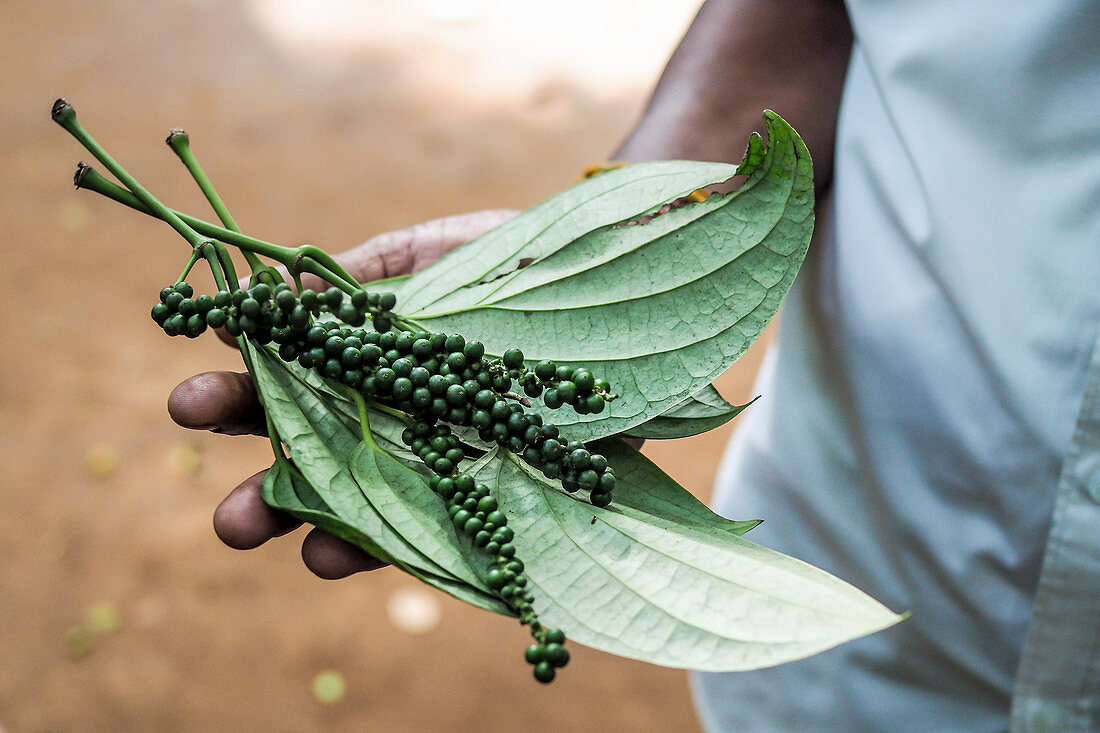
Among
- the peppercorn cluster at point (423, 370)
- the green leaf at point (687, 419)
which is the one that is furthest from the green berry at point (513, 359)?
the green leaf at point (687, 419)

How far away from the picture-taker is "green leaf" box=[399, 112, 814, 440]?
68cm

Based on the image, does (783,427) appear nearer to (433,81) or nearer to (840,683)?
(840,683)

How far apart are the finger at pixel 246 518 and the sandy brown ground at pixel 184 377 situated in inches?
38.0

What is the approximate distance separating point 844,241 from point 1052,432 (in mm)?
291

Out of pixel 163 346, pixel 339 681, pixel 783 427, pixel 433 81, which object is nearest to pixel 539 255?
pixel 783 427

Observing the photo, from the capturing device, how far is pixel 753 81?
3.31ft

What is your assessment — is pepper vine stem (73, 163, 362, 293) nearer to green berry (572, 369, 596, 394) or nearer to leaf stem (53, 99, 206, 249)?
leaf stem (53, 99, 206, 249)

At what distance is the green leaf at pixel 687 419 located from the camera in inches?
27.4

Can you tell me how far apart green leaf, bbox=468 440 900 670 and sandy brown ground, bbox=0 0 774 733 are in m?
1.03

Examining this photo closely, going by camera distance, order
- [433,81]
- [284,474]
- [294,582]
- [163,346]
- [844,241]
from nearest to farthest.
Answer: [284,474] < [844,241] < [294,582] < [163,346] < [433,81]

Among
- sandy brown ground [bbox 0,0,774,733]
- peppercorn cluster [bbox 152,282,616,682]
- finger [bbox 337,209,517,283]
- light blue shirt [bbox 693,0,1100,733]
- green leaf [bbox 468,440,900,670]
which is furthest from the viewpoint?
sandy brown ground [bbox 0,0,774,733]

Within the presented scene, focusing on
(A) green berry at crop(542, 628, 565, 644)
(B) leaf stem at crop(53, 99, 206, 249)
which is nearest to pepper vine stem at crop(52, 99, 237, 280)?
(B) leaf stem at crop(53, 99, 206, 249)

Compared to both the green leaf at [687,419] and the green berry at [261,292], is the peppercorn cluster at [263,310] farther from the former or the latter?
the green leaf at [687,419]

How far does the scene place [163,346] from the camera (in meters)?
2.00
